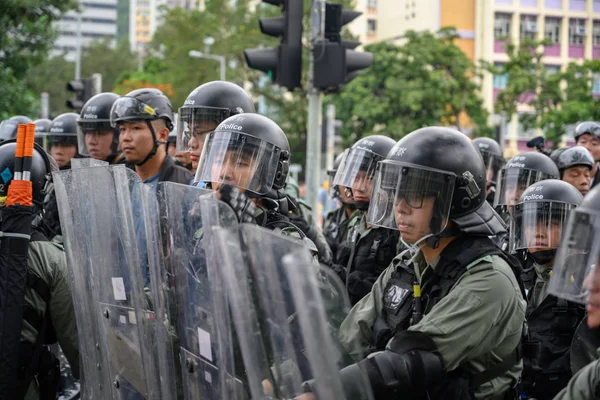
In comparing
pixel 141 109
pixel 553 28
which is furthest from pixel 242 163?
pixel 553 28

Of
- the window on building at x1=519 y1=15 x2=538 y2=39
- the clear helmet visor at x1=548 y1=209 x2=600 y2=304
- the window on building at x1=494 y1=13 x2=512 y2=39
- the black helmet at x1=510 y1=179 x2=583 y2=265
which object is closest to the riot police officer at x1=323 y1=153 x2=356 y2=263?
the black helmet at x1=510 y1=179 x2=583 y2=265

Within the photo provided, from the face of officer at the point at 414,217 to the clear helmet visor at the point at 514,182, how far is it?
299 centimetres

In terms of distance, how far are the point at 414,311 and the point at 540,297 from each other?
4.45ft

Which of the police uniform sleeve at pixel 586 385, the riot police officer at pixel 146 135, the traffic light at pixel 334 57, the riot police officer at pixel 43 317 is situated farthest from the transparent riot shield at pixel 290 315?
the traffic light at pixel 334 57

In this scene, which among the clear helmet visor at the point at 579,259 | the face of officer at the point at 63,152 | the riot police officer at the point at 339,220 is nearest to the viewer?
the clear helmet visor at the point at 579,259

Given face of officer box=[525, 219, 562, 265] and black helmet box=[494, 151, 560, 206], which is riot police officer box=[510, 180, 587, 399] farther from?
black helmet box=[494, 151, 560, 206]

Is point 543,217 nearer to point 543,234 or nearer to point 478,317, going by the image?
point 543,234

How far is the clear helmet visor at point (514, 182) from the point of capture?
21.4 ft

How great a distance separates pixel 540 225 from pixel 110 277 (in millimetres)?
2379

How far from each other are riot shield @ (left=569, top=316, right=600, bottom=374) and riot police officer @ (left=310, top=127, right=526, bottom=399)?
221 millimetres

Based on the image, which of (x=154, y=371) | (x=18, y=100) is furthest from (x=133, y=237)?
(x=18, y=100)

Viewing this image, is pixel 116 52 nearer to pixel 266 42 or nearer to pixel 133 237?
pixel 266 42

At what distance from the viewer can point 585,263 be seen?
9.09ft

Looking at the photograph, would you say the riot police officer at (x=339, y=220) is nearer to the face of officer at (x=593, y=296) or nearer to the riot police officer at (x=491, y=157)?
the riot police officer at (x=491, y=157)
